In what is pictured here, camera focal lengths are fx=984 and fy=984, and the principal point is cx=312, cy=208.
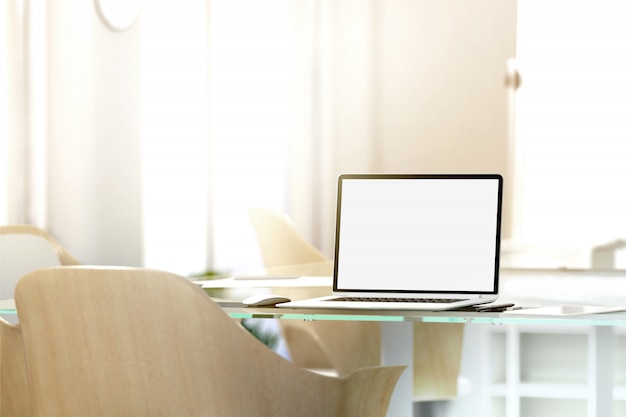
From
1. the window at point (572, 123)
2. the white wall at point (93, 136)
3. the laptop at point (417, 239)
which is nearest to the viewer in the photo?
the laptop at point (417, 239)

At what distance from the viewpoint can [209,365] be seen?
170cm

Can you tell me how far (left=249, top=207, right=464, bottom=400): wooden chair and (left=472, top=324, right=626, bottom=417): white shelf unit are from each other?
0.06 meters

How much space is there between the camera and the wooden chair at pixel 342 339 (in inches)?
77.6

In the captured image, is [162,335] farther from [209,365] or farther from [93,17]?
[93,17]

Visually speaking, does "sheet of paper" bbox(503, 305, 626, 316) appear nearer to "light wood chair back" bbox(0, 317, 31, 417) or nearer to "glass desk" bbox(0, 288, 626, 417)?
"glass desk" bbox(0, 288, 626, 417)

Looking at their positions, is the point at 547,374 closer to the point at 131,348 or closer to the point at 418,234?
the point at 418,234

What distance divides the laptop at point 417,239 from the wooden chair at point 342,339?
89 millimetres

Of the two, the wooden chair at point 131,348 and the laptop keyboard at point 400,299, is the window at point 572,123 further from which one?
the wooden chair at point 131,348

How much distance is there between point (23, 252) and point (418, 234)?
180cm

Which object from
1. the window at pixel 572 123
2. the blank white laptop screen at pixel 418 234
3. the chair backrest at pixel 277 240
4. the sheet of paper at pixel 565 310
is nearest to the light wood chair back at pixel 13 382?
the blank white laptop screen at pixel 418 234

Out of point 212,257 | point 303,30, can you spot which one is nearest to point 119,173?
point 212,257

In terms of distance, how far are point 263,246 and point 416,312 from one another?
239 cm

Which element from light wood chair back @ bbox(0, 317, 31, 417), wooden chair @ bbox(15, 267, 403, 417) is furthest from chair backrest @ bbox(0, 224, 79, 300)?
wooden chair @ bbox(15, 267, 403, 417)

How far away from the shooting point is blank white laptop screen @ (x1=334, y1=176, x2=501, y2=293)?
2.04 meters
